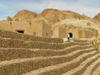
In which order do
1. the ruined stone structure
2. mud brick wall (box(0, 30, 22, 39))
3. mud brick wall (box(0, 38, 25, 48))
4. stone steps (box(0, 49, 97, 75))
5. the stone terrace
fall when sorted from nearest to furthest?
stone steps (box(0, 49, 97, 75)) < the stone terrace < mud brick wall (box(0, 38, 25, 48)) < mud brick wall (box(0, 30, 22, 39)) < the ruined stone structure

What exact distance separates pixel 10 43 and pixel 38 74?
4.52 feet

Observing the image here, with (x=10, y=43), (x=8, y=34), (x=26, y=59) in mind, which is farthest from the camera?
(x=8, y=34)

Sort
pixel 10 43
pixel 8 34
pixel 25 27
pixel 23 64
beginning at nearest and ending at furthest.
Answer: pixel 23 64
pixel 10 43
pixel 8 34
pixel 25 27

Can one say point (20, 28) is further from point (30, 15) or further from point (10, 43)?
point (30, 15)

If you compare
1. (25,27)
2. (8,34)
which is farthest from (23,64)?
(25,27)

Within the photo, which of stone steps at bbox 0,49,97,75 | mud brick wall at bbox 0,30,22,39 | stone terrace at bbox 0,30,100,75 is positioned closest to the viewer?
stone steps at bbox 0,49,97,75

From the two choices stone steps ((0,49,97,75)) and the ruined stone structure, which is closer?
stone steps ((0,49,97,75))

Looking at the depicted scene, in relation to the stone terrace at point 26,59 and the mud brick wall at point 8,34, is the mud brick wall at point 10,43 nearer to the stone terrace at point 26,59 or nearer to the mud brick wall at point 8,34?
the stone terrace at point 26,59

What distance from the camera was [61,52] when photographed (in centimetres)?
561

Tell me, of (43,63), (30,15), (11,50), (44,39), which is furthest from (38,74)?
(30,15)

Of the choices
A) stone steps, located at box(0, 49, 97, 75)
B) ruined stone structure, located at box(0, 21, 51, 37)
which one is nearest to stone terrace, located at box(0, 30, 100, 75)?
stone steps, located at box(0, 49, 97, 75)

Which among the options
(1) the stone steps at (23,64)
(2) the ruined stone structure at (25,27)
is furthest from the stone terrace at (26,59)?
(2) the ruined stone structure at (25,27)

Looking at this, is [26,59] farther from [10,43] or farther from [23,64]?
[10,43]

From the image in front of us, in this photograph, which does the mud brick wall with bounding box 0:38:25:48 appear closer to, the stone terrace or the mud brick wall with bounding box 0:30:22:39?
the stone terrace
